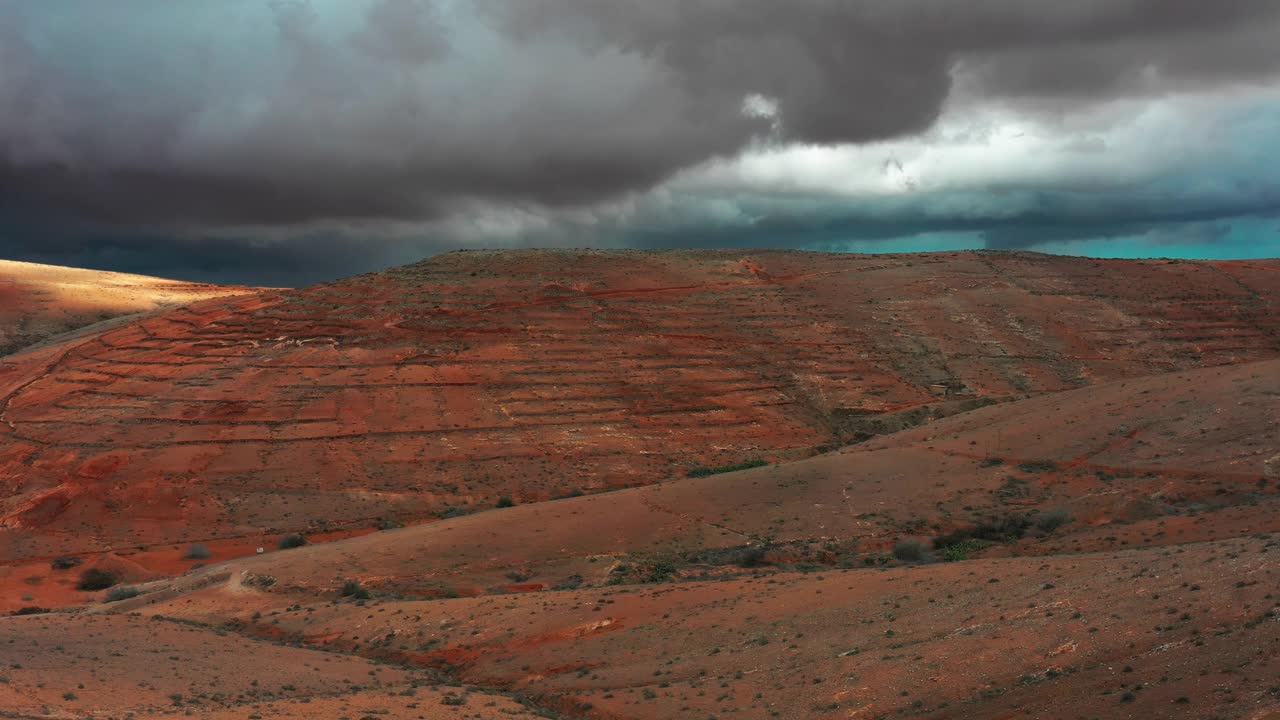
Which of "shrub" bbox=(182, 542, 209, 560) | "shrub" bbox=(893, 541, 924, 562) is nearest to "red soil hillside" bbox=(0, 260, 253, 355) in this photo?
"shrub" bbox=(182, 542, 209, 560)

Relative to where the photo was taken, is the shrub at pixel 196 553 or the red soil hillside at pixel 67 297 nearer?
the shrub at pixel 196 553

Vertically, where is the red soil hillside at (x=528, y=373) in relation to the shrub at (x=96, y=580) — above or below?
above

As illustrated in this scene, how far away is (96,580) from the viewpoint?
32188 mm

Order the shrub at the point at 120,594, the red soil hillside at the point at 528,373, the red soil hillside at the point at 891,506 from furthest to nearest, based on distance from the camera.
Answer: the red soil hillside at the point at 528,373 → the shrub at the point at 120,594 → the red soil hillside at the point at 891,506

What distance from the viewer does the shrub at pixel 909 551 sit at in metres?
25.9

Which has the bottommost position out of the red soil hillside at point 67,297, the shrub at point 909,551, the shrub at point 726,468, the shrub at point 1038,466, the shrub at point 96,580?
the shrub at point 96,580

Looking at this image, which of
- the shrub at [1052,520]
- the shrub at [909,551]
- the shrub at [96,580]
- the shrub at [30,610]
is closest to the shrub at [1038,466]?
the shrub at [1052,520]

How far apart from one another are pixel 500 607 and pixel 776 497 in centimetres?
1194

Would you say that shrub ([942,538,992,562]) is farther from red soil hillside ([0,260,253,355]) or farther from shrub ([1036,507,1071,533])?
red soil hillside ([0,260,253,355])

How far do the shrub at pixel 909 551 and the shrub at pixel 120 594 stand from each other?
76.6 feet

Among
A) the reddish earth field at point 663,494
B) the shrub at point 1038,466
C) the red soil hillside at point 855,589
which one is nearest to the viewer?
the red soil hillside at point 855,589

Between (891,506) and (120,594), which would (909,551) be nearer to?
(891,506)

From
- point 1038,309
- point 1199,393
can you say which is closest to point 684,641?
point 1199,393

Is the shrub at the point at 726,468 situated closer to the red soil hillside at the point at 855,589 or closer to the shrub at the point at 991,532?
the red soil hillside at the point at 855,589
